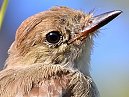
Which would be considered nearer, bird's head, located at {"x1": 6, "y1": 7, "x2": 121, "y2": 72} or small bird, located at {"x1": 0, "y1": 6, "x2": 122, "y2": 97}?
small bird, located at {"x1": 0, "y1": 6, "x2": 122, "y2": 97}

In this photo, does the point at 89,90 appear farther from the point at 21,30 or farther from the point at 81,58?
the point at 21,30

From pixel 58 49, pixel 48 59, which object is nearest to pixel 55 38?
pixel 58 49

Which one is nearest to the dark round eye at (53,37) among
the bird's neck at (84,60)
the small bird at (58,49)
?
the small bird at (58,49)

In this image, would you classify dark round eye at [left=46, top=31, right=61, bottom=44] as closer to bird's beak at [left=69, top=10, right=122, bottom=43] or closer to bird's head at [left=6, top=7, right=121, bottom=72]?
bird's head at [left=6, top=7, right=121, bottom=72]

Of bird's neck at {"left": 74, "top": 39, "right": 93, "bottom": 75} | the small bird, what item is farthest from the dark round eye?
bird's neck at {"left": 74, "top": 39, "right": 93, "bottom": 75}

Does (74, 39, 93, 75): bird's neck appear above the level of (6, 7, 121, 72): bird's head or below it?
below

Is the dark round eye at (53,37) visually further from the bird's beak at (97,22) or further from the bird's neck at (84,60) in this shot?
the bird's neck at (84,60)

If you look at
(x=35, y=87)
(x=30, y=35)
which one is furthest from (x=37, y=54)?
(x=35, y=87)

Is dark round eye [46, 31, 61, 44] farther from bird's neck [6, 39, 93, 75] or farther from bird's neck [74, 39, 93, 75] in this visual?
bird's neck [74, 39, 93, 75]
